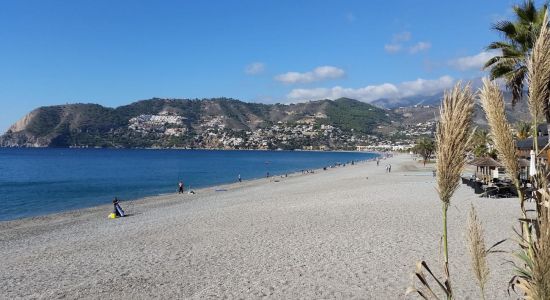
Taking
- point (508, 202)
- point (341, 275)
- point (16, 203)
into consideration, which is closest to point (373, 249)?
point (341, 275)

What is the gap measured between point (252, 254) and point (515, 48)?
8.35 meters

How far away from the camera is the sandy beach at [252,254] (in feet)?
29.7

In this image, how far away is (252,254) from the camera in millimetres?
11984

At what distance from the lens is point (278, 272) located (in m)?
10.1

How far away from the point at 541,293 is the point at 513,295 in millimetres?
7337

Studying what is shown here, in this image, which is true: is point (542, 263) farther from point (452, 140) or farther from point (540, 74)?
point (540, 74)

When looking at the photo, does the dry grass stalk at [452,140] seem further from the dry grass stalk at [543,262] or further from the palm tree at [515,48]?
the palm tree at [515,48]

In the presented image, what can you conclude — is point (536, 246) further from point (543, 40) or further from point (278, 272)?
point (278, 272)

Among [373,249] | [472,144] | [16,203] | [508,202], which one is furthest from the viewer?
Answer: [16,203]

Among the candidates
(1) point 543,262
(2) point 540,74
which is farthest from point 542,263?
(2) point 540,74

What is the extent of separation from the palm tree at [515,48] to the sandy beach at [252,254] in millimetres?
4222

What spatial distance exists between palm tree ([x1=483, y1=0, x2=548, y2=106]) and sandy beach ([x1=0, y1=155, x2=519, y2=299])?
4.22m

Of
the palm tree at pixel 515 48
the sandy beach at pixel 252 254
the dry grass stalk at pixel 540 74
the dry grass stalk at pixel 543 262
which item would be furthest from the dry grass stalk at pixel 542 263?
the palm tree at pixel 515 48

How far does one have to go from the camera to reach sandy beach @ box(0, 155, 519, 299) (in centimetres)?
905
